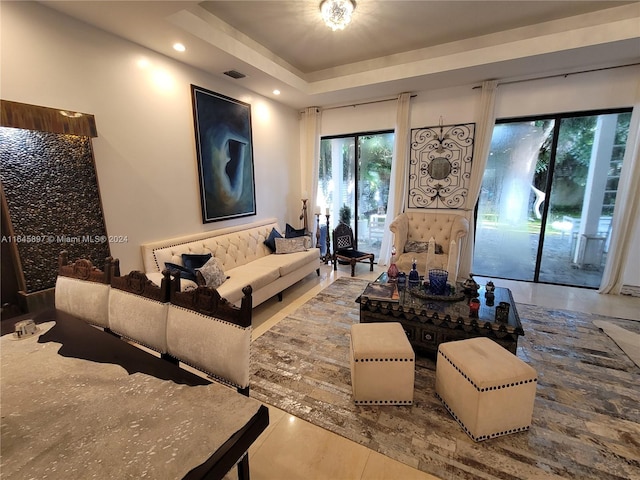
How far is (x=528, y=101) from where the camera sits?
3.87 m

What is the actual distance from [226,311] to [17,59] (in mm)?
2494

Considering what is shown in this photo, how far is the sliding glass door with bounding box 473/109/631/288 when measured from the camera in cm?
376

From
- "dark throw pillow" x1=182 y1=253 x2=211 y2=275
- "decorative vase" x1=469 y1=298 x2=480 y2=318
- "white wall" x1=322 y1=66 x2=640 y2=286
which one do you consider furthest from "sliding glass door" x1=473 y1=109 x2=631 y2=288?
"dark throw pillow" x1=182 y1=253 x2=211 y2=275

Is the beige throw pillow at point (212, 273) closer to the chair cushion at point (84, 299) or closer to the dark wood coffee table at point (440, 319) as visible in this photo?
the chair cushion at point (84, 299)

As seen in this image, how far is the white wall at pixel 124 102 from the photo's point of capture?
2100 mm

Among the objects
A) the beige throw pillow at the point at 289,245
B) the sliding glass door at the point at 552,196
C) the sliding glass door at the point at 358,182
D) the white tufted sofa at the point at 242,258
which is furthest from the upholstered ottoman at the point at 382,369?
the sliding glass door at the point at 358,182

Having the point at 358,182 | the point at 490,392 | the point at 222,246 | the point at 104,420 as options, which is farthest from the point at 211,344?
the point at 358,182

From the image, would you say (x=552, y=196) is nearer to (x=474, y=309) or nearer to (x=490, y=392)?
(x=474, y=309)

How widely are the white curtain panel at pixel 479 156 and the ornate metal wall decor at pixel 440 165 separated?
0.31 ft

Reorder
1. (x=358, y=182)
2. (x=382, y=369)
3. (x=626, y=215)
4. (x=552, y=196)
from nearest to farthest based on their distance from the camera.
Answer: (x=382, y=369) < (x=626, y=215) < (x=552, y=196) < (x=358, y=182)

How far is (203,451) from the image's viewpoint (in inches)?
30.8

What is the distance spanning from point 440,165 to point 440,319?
294cm

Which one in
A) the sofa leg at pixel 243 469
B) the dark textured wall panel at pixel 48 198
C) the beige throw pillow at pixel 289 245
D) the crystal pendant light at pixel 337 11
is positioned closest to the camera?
the sofa leg at pixel 243 469

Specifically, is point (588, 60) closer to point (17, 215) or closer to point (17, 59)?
point (17, 59)
